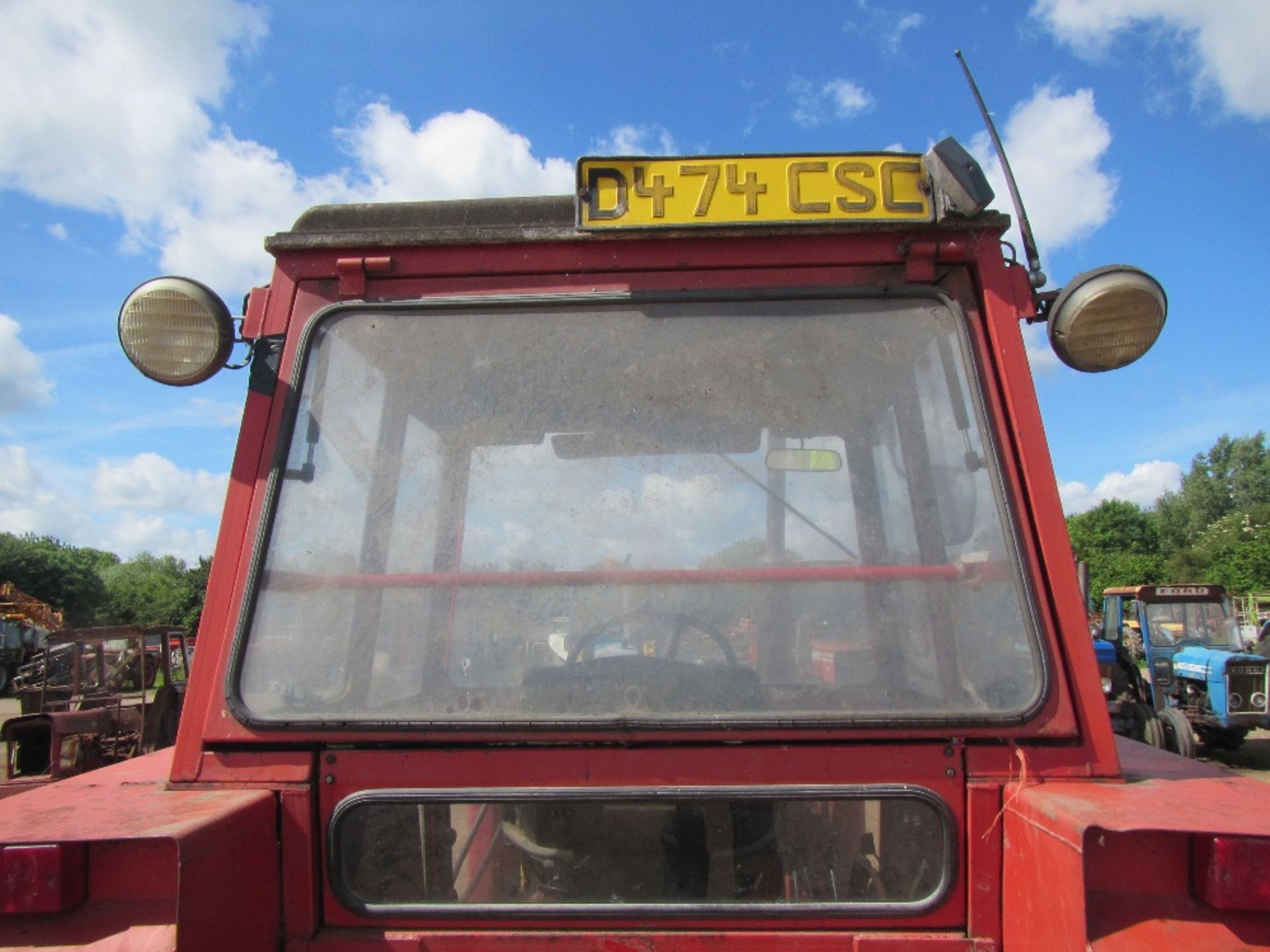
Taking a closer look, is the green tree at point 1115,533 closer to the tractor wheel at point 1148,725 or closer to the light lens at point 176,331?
the tractor wheel at point 1148,725

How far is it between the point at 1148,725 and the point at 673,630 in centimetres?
1065

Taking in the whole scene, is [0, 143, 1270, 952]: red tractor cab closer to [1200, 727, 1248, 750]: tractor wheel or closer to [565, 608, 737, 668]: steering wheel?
[565, 608, 737, 668]: steering wheel

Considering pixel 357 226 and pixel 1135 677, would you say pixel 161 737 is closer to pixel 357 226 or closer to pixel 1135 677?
pixel 357 226

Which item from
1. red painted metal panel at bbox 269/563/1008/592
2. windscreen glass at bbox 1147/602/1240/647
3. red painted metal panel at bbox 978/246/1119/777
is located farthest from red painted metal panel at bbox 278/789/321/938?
windscreen glass at bbox 1147/602/1240/647

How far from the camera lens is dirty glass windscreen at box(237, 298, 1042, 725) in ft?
5.40

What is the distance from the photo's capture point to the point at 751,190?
1851 mm

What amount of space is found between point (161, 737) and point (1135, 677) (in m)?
13.5

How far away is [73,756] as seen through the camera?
35.4 feet

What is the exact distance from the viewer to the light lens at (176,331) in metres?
1.83

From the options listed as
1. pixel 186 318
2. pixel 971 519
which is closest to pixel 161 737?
pixel 186 318

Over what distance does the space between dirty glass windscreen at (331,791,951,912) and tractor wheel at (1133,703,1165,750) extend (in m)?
10.1

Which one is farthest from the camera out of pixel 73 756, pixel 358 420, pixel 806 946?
pixel 73 756

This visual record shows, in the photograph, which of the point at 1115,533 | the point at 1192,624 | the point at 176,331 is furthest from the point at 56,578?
the point at 1115,533

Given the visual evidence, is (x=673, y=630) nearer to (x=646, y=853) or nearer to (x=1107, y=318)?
(x=646, y=853)
